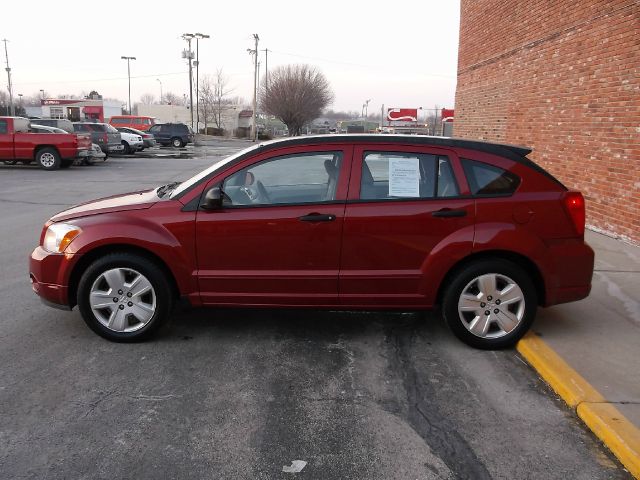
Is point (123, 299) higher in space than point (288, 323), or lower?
higher

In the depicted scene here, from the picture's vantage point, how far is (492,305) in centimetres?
431

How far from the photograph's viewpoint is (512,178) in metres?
4.32

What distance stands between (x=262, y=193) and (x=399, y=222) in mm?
1101

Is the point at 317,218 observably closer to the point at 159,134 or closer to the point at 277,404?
the point at 277,404

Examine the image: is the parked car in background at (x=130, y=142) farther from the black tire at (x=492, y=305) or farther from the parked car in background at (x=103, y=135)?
the black tire at (x=492, y=305)

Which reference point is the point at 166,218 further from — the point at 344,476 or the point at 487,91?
the point at 487,91

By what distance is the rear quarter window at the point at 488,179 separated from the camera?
430cm

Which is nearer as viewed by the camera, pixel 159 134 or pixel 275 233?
pixel 275 233

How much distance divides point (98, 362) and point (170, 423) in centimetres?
113

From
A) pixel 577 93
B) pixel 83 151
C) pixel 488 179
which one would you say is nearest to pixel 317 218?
pixel 488 179

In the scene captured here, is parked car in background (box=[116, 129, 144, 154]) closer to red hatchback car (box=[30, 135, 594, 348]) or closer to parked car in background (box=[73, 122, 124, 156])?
parked car in background (box=[73, 122, 124, 156])

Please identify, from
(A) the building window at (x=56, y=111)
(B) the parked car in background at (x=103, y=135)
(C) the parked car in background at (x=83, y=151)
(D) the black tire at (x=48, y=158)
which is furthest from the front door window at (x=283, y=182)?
(A) the building window at (x=56, y=111)

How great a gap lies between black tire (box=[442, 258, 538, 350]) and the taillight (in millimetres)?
563

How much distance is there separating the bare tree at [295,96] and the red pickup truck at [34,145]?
45.6 m
